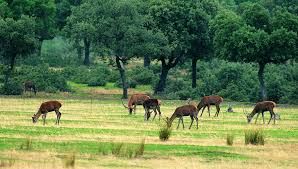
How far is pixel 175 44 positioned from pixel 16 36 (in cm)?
1521

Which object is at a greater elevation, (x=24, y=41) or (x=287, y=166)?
(x=24, y=41)

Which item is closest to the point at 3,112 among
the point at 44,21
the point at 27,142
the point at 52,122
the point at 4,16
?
the point at 52,122

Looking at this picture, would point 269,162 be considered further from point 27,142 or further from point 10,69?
point 10,69

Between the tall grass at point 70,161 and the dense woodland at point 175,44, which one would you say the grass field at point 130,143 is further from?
the dense woodland at point 175,44

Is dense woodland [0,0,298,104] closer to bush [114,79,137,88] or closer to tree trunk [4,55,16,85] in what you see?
bush [114,79,137,88]

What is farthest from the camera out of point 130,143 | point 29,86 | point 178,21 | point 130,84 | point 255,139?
point 130,84

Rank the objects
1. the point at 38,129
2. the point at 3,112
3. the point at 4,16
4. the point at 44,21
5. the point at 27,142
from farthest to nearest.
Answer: the point at 44,21 → the point at 4,16 → the point at 3,112 → the point at 38,129 → the point at 27,142

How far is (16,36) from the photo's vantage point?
79.5 meters

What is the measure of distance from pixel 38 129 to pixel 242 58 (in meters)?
36.7

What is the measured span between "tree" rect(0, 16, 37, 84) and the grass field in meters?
22.5

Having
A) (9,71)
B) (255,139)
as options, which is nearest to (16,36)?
(9,71)

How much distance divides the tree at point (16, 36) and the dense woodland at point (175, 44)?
0.09m

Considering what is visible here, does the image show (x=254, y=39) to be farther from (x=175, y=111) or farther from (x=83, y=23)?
(x=175, y=111)

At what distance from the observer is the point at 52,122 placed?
161 ft
